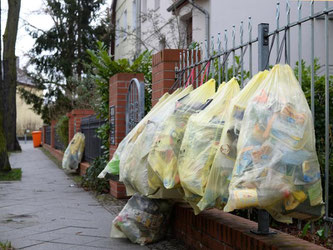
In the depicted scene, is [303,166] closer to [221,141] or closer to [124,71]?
[221,141]

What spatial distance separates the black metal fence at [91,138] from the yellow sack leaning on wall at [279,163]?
8169mm

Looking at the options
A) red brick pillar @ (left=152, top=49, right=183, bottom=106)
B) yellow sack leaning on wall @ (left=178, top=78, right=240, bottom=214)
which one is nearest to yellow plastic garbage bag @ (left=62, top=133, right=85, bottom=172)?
red brick pillar @ (left=152, top=49, right=183, bottom=106)

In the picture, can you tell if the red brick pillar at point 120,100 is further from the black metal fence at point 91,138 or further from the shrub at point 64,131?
the shrub at point 64,131

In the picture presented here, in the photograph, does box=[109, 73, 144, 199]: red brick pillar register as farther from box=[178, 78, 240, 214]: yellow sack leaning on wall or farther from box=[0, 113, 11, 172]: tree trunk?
box=[0, 113, 11, 172]: tree trunk

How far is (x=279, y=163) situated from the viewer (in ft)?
9.20

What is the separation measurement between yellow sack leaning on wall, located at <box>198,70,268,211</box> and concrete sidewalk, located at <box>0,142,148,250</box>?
2.09 metres

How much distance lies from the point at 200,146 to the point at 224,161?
351 mm

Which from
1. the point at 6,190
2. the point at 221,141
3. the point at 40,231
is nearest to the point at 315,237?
the point at 221,141

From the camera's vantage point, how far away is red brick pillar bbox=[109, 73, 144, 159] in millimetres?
8664

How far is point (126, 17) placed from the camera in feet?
93.3

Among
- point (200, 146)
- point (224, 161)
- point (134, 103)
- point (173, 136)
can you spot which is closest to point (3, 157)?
point (134, 103)

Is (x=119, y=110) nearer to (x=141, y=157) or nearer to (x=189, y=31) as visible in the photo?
(x=141, y=157)

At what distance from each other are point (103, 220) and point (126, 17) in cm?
2280

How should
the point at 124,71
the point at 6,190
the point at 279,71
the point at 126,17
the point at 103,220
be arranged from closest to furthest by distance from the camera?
1. the point at 279,71
2. the point at 103,220
3. the point at 124,71
4. the point at 6,190
5. the point at 126,17
